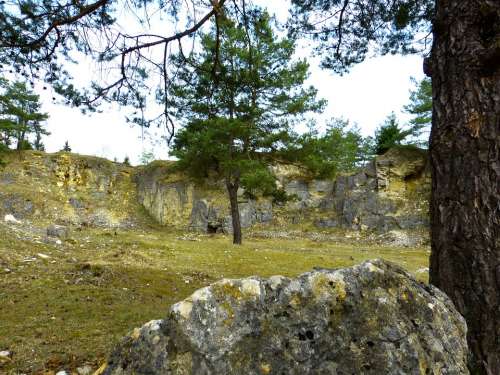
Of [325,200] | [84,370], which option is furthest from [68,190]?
[84,370]

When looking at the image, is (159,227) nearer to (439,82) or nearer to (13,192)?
(13,192)

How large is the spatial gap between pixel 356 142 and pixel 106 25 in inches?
1435

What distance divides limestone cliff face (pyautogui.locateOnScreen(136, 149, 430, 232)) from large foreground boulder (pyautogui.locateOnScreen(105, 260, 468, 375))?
18792 mm

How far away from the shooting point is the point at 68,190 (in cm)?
2439

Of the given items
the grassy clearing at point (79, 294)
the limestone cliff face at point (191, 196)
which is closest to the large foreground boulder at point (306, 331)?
the grassy clearing at point (79, 294)

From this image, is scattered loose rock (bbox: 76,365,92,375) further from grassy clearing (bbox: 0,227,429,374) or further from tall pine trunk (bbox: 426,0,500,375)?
tall pine trunk (bbox: 426,0,500,375)

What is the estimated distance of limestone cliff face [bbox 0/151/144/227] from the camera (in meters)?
20.9

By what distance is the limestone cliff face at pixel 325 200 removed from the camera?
20.9 metres

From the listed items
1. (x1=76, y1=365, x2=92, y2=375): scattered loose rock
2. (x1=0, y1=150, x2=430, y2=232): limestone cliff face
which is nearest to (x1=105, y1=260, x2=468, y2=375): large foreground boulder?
(x1=76, y1=365, x2=92, y2=375): scattered loose rock

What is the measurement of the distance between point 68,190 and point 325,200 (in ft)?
59.5

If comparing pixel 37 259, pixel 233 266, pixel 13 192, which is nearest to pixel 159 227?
pixel 13 192

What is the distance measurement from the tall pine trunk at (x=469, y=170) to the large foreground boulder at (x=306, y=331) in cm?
99

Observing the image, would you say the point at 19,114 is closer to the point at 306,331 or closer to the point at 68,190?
the point at 68,190

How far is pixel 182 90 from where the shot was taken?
6.54 metres
